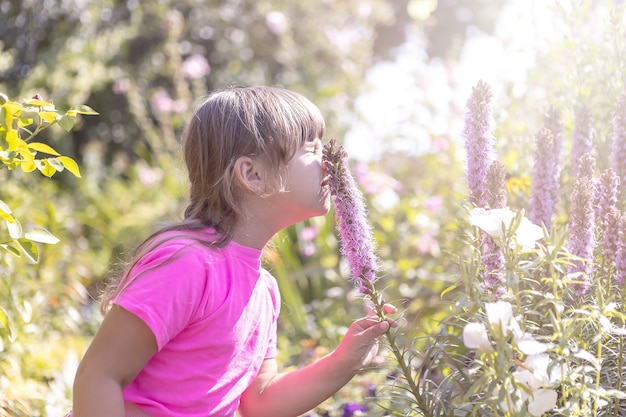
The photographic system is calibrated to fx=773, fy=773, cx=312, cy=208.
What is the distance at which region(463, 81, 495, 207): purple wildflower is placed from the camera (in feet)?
5.35

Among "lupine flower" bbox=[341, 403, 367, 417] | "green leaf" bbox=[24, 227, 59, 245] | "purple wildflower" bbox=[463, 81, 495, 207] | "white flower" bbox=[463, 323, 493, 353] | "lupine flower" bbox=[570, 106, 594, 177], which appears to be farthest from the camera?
"lupine flower" bbox=[341, 403, 367, 417]

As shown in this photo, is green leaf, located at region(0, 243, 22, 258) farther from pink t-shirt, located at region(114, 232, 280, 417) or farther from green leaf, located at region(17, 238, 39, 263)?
pink t-shirt, located at region(114, 232, 280, 417)

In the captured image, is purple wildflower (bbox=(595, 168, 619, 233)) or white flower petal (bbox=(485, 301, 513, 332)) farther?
purple wildflower (bbox=(595, 168, 619, 233))

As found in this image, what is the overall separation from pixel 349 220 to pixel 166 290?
476mm

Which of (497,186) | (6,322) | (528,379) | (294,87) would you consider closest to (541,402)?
(528,379)

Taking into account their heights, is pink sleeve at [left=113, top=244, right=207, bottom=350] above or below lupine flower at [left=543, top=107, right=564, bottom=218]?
below

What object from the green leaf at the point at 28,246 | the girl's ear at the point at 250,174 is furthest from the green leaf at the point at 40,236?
the girl's ear at the point at 250,174

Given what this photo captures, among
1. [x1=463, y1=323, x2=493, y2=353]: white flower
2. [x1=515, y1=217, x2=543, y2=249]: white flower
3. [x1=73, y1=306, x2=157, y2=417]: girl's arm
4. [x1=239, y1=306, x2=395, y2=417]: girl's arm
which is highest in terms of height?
[x1=515, y1=217, x2=543, y2=249]: white flower

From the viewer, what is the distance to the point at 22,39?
6.66 metres

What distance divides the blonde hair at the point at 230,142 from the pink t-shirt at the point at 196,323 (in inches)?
3.1

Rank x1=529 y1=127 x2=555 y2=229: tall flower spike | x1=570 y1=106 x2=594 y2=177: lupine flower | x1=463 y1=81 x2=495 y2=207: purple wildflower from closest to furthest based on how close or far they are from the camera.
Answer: x1=463 y1=81 x2=495 y2=207: purple wildflower < x1=529 y1=127 x2=555 y2=229: tall flower spike < x1=570 y1=106 x2=594 y2=177: lupine flower

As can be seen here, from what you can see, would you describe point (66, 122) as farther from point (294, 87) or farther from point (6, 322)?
point (294, 87)

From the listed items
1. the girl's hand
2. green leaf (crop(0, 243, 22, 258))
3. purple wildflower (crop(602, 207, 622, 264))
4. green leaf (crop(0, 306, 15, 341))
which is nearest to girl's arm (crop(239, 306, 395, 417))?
the girl's hand

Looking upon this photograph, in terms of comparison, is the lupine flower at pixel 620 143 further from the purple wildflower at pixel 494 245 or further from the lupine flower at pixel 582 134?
the purple wildflower at pixel 494 245
